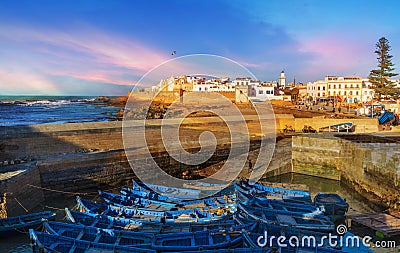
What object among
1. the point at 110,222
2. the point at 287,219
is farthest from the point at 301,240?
the point at 110,222

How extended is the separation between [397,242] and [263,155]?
11253 mm

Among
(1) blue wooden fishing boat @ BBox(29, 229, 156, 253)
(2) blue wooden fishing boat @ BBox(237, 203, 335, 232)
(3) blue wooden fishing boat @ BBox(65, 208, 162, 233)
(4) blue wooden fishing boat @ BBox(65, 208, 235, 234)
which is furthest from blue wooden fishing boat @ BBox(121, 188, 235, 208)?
(1) blue wooden fishing boat @ BBox(29, 229, 156, 253)

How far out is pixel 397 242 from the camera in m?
9.88

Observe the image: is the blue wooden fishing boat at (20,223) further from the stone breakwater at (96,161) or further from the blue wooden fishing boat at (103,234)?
the blue wooden fishing boat at (103,234)

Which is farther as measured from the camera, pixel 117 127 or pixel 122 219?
pixel 117 127

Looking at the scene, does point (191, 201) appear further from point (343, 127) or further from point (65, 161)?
point (343, 127)

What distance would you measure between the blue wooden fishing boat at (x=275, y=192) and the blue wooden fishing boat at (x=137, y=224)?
12.7ft

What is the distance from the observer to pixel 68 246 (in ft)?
25.2

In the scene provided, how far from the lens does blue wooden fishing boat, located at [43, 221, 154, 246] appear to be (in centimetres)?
836

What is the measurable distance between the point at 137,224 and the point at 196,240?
239 cm

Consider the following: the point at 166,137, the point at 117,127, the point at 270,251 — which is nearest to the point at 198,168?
the point at 166,137

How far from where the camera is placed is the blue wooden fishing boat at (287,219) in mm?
9500

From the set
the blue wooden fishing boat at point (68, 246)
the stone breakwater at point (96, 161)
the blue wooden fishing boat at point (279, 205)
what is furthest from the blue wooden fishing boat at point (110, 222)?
the blue wooden fishing boat at point (279, 205)

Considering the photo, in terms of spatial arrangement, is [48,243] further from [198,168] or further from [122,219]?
[198,168]
